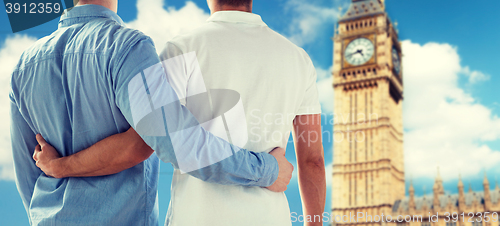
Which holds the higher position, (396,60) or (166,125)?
(396,60)

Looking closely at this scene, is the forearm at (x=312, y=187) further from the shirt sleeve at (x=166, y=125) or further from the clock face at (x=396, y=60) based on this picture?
the clock face at (x=396, y=60)

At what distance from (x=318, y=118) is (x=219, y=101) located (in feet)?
1.02

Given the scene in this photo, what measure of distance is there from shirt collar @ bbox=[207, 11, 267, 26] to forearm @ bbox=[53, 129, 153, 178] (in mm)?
316

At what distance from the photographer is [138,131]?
2.87 feet

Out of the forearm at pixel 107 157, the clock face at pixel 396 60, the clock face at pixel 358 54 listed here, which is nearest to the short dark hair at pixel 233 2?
the forearm at pixel 107 157

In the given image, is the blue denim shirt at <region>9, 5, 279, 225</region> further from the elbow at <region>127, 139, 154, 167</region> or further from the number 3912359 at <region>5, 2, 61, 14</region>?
the number 3912359 at <region>5, 2, 61, 14</region>

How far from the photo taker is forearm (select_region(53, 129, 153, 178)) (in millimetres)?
920

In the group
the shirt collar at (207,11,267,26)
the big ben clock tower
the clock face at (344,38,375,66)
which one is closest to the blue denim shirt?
the shirt collar at (207,11,267,26)

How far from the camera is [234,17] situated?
3.53 feet

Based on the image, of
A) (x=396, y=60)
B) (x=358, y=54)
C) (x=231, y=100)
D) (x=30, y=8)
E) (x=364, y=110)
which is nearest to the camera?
(x=231, y=100)

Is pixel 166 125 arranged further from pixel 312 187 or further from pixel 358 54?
pixel 358 54

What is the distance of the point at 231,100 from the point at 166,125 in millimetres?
161

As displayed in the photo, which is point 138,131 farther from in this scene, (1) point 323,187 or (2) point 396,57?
(2) point 396,57

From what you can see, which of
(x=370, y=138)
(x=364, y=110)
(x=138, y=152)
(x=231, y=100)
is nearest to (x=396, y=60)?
(x=364, y=110)
